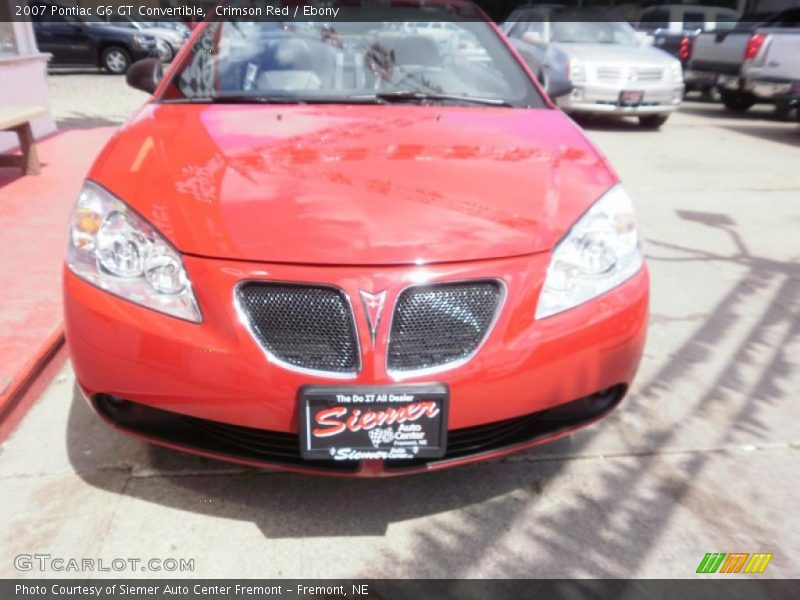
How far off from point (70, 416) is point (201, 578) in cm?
110

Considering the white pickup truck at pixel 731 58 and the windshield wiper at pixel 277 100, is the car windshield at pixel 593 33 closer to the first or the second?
the white pickup truck at pixel 731 58

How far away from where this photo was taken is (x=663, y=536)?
211cm

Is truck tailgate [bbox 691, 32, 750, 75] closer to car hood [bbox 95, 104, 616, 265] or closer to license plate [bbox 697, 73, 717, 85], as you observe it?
license plate [bbox 697, 73, 717, 85]

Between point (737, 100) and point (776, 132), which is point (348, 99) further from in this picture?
point (737, 100)

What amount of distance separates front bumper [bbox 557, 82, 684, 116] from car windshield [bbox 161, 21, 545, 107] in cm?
605

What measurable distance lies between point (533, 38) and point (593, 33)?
84cm

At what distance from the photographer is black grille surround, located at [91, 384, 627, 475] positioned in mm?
1957

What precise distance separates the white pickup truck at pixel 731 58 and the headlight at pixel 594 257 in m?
8.51

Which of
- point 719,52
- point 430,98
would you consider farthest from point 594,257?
point 719,52

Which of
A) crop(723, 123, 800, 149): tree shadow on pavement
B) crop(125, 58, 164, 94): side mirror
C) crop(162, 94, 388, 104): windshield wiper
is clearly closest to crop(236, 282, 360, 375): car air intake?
crop(162, 94, 388, 104): windshield wiper

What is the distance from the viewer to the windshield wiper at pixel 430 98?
2910 millimetres

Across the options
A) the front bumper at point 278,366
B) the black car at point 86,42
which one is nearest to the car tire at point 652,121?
the front bumper at point 278,366

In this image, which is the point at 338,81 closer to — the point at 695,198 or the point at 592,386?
the point at 592,386

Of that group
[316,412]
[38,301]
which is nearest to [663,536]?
[316,412]
